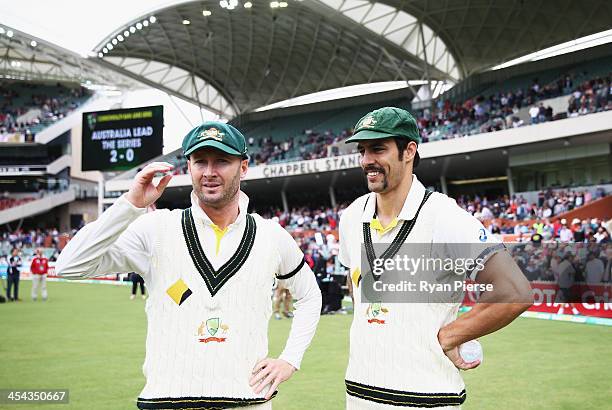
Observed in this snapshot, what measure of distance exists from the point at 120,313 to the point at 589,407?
12.3 meters

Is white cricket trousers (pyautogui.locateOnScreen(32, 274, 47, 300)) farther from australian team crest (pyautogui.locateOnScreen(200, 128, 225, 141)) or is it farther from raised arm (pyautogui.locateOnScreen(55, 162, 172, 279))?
australian team crest (pyautogui.locateOnScreen(200, 128, 225, 141))

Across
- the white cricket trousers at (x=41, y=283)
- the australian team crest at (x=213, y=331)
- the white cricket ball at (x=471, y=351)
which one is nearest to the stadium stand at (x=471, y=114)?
the white cricket trousers at (x=41, y=283)

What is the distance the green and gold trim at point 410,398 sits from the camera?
304 centimetres

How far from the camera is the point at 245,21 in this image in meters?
42.0

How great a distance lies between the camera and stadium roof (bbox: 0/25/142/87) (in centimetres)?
4407

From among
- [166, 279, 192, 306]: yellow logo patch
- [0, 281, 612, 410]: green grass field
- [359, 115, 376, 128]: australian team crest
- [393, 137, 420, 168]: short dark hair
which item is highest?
[359, 115, 376, 128]: australian team crest

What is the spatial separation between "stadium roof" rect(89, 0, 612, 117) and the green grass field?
2334cm

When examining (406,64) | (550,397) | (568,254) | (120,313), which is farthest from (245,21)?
(550,397)

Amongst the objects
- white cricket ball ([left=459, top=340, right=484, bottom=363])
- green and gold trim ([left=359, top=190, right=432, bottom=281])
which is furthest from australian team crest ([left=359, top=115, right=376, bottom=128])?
white cricket ball ([left=459, top=340, right=484, bottom=363])

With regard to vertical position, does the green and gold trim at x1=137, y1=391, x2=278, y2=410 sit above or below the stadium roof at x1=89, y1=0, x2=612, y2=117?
below

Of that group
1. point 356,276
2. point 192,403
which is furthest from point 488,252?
point 192,403

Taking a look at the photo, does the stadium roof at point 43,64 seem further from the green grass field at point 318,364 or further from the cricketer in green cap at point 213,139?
the cricketer in green cap at point 213,139

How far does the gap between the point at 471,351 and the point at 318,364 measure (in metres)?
6.60

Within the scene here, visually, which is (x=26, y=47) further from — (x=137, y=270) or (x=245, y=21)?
(x=137, y=270)
